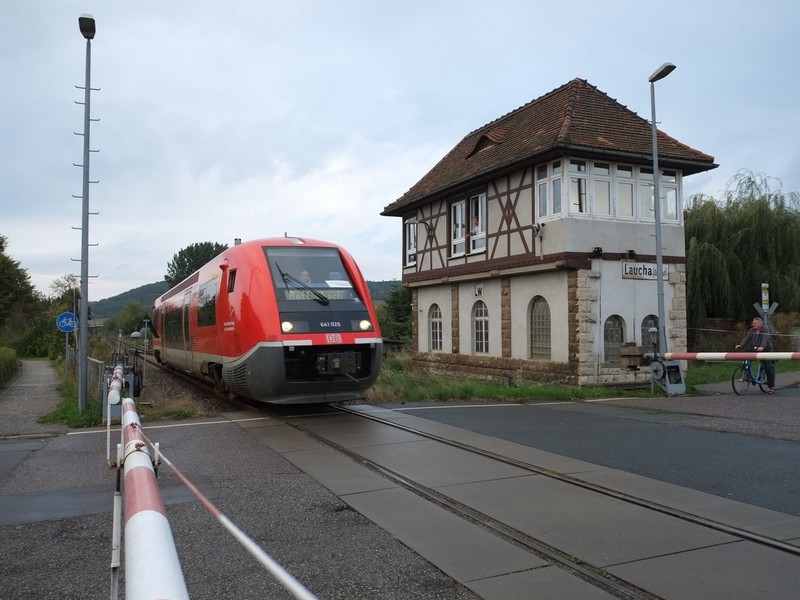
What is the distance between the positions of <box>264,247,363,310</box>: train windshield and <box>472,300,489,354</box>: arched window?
1030 centimetres

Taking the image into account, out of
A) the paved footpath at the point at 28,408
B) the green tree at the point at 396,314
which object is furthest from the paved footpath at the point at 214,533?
the green tree at the point at 396,314

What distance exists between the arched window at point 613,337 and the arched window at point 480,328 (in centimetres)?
432

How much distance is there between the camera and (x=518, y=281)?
19.9m

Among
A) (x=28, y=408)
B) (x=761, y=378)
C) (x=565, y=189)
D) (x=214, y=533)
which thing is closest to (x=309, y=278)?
(x=214, y=533)

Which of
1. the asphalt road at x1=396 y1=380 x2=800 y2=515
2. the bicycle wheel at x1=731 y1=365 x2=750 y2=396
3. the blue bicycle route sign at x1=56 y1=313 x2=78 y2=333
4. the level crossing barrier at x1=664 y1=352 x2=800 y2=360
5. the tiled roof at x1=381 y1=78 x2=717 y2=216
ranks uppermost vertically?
the tiled roof at x1=381 y1=78 x2=717 y2=216

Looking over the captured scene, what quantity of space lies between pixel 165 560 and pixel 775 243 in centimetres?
2809

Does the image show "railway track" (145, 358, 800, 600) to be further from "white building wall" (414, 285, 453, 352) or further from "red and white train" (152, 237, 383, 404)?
"white building wall" (414, 285, 453, 352)

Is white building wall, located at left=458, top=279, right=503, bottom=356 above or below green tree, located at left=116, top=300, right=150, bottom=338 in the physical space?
below

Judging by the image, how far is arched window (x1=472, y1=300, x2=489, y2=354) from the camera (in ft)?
71.2

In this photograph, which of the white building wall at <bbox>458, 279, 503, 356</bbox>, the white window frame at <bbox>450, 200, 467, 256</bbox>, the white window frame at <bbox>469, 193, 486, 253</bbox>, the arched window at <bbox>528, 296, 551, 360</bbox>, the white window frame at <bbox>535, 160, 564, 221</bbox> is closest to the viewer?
the white window frame at <bbox>535, 160, 564, 221</bbox>

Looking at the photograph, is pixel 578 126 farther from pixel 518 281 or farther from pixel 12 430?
pixel 12 430

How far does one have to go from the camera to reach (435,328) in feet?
81.9

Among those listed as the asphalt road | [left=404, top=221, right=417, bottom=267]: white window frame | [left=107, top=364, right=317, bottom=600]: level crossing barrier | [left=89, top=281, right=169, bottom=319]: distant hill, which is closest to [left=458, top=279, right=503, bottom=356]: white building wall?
[left=404, top=221, right=417, bottom=267]: white window frame

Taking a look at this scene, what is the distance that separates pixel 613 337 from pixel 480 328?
4904 mm
